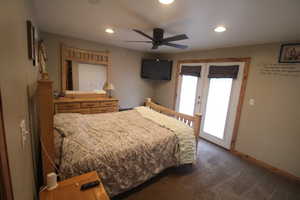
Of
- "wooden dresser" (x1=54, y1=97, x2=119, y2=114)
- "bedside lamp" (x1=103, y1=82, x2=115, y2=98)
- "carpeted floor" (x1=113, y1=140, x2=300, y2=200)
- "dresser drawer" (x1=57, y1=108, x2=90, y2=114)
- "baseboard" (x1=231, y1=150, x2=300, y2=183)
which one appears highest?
"bedside lamp" (x1=103, y1=82, x2=115, y2=98)

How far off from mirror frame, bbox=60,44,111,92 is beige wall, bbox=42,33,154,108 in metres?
0.10

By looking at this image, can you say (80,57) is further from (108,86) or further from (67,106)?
(67,106)

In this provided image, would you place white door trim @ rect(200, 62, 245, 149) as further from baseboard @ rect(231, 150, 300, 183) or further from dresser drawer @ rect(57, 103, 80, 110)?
dresser drawer @ rect(57, 103, 80, 110)

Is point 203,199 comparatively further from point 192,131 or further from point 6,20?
point 6,20

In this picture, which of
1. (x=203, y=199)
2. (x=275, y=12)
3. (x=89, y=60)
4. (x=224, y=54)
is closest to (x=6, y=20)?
(x=275, y=12)

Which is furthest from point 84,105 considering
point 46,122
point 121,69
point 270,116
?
point 270,116

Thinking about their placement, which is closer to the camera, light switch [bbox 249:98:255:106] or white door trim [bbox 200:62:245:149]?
light switch [bbox 249:98:255:106]

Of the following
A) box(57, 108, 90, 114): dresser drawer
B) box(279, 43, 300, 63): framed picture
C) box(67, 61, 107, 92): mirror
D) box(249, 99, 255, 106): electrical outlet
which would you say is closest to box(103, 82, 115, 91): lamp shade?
box(67, 61, 107, 92): mirror

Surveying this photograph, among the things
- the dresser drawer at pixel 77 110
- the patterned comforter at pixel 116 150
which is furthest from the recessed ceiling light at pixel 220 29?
the dresser drawer at pixel 77 110

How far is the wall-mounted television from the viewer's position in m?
4.66

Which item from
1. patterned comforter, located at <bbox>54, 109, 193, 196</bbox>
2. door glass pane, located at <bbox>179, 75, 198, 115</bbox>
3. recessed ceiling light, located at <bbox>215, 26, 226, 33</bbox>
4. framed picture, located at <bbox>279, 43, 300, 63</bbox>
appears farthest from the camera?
door glass pane, located at <bbox>179, 75, 198, 115</bbox>

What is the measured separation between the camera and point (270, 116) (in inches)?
104

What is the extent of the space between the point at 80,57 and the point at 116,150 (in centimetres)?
300

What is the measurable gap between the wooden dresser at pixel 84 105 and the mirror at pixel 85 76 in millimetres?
415
